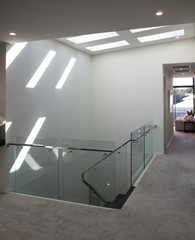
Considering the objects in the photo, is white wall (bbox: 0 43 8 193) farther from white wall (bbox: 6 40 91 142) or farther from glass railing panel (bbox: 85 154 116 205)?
glass railing panel (bbox: 85 154 116 205)


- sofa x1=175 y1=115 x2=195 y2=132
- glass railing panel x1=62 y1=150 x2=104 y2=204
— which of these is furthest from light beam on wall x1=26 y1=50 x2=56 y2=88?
sofa x1=175 y1=115 x2=195 y2=132

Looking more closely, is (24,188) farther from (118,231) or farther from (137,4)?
(137,4)

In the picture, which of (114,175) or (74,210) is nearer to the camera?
(74,210)

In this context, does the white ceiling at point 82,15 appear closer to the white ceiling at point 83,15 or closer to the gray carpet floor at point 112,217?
the white ceiling at point 83,15

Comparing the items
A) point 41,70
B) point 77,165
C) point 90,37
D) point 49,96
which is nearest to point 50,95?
point 49,96

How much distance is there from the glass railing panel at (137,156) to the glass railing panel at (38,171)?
5.42 feet

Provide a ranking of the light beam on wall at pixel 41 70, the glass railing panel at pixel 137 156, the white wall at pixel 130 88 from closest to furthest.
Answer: the glass railing panel at pixel 137 156 → the light beam on wall at pixel 41 70 → the white wall at pixel 130 88

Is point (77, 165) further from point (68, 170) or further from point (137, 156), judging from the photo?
point (137, 156)

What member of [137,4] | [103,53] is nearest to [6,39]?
[137,4]

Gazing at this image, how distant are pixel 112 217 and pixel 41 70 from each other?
388cm

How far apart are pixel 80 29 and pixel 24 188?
11.0 feet

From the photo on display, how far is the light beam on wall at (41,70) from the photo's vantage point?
18.8 ft

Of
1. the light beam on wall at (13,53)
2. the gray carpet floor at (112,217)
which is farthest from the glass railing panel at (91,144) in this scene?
the light beam on wall at (13,53)

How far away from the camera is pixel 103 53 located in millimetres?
8656
